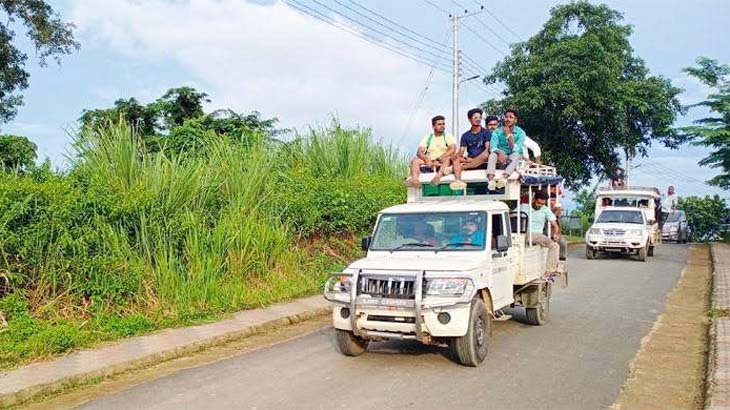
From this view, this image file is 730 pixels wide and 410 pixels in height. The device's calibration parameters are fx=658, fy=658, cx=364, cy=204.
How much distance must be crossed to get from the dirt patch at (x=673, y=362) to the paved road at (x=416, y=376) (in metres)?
0.17

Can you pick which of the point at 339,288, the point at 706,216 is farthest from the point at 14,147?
the point at 706,216

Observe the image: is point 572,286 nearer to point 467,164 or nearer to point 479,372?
point 467,164

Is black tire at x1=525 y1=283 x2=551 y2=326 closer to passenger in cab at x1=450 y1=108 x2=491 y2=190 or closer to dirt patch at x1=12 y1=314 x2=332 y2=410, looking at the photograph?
passenger in cab at x1=450 y1=108 x2=491 y2=190

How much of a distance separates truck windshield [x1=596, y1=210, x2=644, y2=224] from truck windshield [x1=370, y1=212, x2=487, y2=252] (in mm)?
15579

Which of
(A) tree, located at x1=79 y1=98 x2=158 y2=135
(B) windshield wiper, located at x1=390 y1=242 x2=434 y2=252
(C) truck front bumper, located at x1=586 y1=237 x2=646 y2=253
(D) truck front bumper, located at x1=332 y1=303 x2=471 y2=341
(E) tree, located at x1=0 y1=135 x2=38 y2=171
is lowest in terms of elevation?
(D) truck front bumper, located at x1=332 y1=303 x2=471 y2=341

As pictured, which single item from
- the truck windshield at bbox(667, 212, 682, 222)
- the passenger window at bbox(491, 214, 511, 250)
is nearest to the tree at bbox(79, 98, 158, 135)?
the passenger window at bbox(491, 214, 511, 250)

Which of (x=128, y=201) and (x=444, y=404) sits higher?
(x=128, y=201)

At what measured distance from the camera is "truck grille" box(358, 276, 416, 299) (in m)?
7.30

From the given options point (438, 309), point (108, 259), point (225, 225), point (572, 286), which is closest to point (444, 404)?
point (438, 309)

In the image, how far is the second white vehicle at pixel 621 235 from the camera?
21188mm

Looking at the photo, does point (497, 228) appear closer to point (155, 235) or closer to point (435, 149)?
point (435, 149)

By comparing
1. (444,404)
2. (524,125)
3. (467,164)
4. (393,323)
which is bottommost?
(444,404)

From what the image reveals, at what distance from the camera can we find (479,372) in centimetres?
733

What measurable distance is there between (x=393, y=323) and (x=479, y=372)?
110 centimetres
